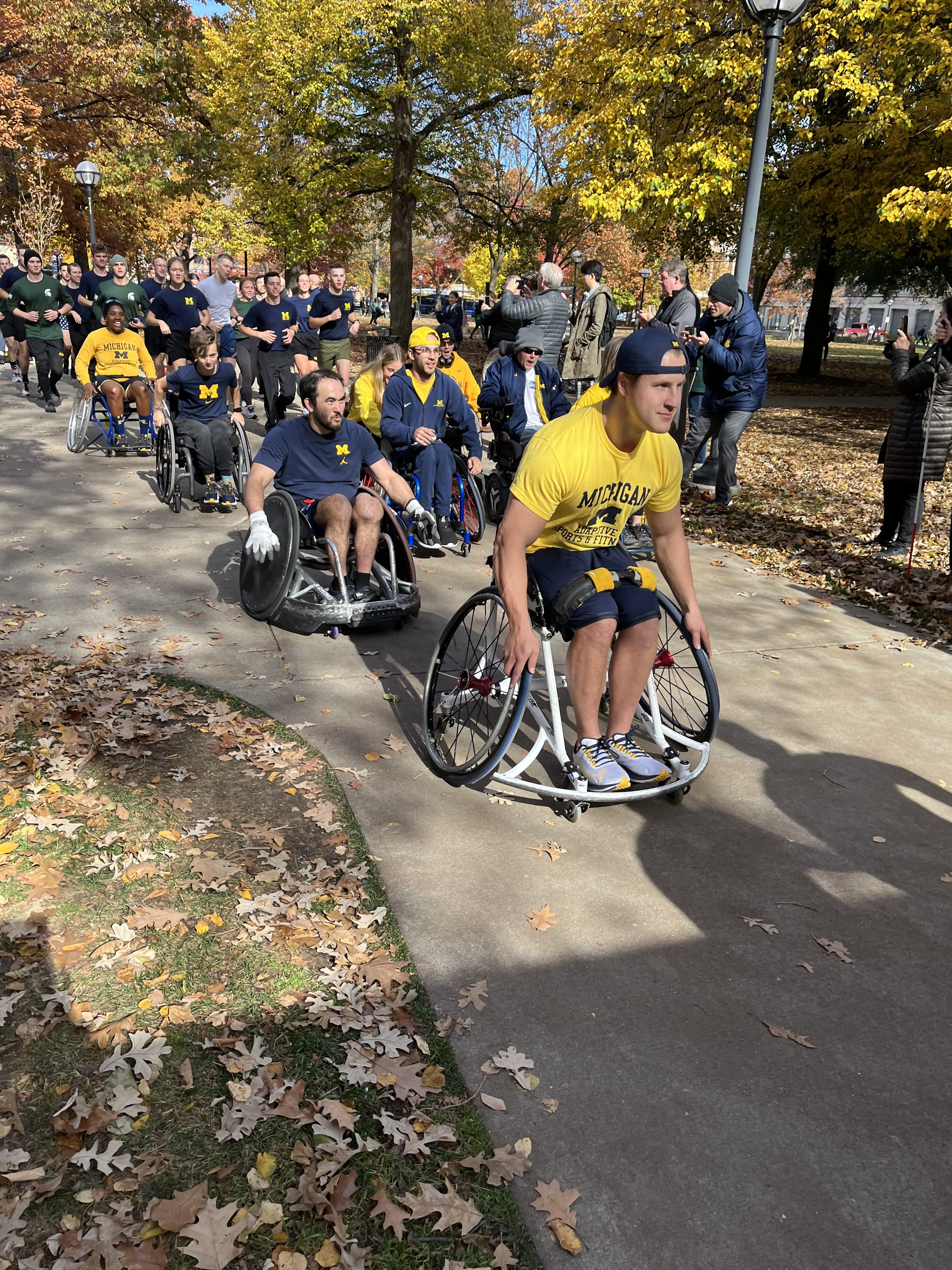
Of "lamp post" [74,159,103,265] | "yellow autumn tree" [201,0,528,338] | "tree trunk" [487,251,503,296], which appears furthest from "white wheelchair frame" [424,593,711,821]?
"tree trunk" [487,251,503,296]

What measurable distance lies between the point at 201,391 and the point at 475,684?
602cm

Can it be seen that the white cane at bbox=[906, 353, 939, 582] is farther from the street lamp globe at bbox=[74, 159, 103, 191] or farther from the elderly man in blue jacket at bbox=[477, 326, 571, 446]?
the street lamp globe at bbox=[74, 159, 103, 191]

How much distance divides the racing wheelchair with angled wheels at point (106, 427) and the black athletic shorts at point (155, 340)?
1.28 meters

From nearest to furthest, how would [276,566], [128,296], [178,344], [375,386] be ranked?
[276,566] < [375,386] < [178,344] < [128,296]

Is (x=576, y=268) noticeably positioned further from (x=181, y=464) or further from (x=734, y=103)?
(x=181, y=464)

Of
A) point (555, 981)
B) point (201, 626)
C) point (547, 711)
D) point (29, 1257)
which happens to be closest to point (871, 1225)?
point (555, 981)

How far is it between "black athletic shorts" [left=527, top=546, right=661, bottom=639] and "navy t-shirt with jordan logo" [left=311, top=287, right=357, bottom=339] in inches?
385

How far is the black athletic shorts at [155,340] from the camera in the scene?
1288cm

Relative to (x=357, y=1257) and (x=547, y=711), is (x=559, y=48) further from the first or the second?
(x=357, y=1257)

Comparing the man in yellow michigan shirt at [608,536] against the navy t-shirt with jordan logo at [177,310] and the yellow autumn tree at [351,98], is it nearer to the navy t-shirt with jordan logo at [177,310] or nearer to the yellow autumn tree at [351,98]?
the navy t-shirt with jordan logo at [177,310]

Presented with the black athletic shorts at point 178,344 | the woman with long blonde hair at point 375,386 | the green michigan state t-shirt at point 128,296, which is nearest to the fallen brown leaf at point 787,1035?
the woman with long blonde hair at point 375,386

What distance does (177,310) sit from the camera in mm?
12531

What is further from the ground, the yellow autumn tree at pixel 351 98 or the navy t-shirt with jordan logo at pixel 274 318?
the yellow autumn tree at pixel 351 98

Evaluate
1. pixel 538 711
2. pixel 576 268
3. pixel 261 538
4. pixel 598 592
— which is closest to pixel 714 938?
pixel 538 711
